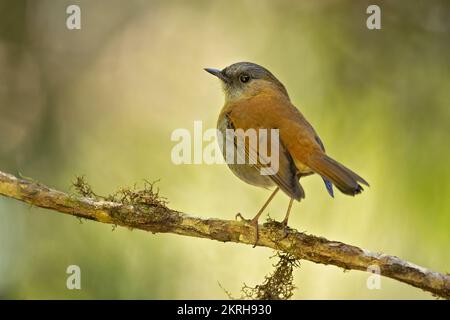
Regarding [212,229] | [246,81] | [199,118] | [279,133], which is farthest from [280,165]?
[199,118]

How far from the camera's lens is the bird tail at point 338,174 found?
148 inches

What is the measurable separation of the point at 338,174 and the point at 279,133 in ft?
1.95

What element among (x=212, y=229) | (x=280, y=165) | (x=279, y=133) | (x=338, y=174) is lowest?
(x=212, y=229)

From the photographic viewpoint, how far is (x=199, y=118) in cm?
625

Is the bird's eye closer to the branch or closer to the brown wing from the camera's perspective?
the brown wing

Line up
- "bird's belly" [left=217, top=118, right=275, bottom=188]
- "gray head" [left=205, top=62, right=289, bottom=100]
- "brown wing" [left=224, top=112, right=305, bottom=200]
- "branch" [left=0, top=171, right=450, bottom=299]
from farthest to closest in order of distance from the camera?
1. "gray head" [left=205, top=62, right=289, bottom=100]
2. "bird's belly" [left=217, top=118, right=275, bottom=188]
3. "brown wing" [left=224, top=112, right=305, bottom=200]
4. "branch" [left=0, top=171, right=450, bottom=299]

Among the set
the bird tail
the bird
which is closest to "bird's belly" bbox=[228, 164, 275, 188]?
the bird

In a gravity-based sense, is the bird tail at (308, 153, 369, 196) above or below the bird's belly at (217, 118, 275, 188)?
below

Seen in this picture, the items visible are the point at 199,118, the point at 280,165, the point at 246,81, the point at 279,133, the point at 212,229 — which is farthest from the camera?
the point at 199,118

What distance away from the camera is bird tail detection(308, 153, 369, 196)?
375 cm

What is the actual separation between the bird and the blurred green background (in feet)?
3.43

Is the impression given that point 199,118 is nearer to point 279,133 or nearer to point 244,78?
point 244,78

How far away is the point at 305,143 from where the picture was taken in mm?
4164

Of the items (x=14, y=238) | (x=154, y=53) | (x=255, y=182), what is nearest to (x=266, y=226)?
(x=255, y=182)
